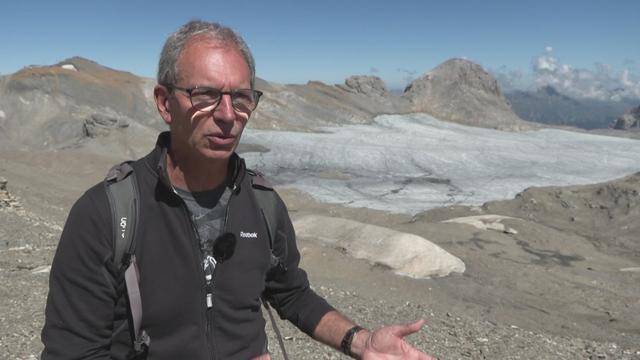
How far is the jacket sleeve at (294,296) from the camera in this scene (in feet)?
8.55

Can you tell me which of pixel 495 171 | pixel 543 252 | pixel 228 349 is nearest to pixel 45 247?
pixel 228 349

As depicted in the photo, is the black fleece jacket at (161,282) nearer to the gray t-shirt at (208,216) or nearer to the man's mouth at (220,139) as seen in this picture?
the gray t-shirt at (208,216)

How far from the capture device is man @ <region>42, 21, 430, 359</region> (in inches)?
76.9

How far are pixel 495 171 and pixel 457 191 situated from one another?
278 inches

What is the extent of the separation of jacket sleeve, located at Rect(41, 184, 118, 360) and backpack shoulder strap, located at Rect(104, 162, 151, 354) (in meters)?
0.03

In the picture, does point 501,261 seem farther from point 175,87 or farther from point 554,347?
point 175,87

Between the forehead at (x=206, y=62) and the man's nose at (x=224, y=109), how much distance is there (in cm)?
5

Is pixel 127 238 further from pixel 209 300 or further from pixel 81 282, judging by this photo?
pixel 209 300

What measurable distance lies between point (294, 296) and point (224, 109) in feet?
3.28

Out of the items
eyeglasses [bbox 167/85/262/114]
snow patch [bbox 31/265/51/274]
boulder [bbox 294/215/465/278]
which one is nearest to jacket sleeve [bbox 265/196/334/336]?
eyeglasses [bbox 167/85/262/114]

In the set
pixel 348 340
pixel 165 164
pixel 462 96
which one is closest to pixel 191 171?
pixel 165 164

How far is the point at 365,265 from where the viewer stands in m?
12.1

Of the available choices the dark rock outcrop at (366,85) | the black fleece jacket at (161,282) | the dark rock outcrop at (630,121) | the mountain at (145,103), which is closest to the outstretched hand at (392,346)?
the black fleece jacket at (161,282)

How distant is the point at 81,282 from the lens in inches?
76.2
